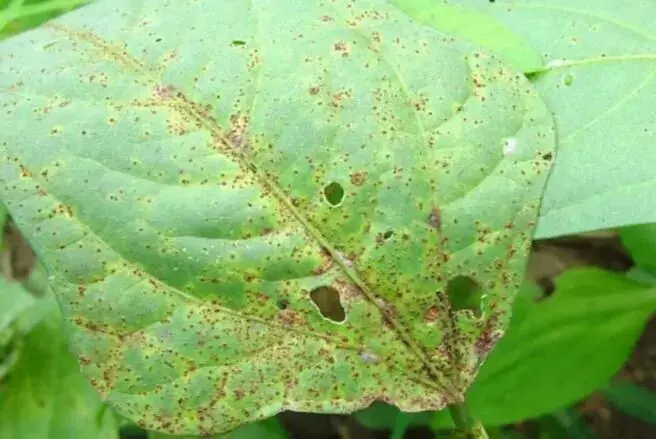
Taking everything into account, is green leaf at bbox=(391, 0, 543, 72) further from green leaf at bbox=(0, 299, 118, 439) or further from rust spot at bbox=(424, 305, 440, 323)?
green leaf at bbox=(0, 299, 118, 439)

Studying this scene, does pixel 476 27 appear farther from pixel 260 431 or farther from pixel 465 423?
pixel 260 431

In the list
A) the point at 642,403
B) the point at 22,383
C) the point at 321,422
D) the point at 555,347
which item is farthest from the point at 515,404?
the point at 22,383

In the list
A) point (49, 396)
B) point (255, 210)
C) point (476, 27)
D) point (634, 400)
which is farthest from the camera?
point (634, 400)

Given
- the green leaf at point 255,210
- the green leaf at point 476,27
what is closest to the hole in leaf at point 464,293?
the green leaf at point 255,210

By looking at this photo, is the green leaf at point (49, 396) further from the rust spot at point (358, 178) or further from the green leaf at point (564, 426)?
the green leaf at point (564, 426)

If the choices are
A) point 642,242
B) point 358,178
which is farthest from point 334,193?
point 642,242

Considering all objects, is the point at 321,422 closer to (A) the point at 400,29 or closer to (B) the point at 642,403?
(B) the point at 642,403
